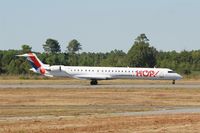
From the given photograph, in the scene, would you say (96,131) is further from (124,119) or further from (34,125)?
(124,119)

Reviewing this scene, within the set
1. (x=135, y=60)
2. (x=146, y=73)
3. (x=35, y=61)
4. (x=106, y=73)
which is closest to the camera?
(x=146, y=73)

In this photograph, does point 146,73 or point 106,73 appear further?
point 106,73

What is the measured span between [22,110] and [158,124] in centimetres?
1032

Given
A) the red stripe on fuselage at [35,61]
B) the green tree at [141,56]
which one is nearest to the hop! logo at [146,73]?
the red stripe on fuselage at [35,61]

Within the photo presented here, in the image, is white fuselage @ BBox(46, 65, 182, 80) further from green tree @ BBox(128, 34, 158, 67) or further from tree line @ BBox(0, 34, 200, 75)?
green tree @ BBox(128, 34, 158, 67)

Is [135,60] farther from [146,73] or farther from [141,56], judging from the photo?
[146,73]

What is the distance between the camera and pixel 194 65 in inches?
5325

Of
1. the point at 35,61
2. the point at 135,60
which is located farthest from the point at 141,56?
the point at 35,61

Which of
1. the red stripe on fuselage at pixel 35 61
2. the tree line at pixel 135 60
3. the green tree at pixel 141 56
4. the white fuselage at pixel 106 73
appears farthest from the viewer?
the green tree at pixel 141 56

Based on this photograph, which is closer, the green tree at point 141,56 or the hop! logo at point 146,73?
the hop! logo at point 146,73

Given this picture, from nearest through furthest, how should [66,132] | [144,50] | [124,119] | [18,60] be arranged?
[66,132] → [124,119] → [18,60] → [144,50]

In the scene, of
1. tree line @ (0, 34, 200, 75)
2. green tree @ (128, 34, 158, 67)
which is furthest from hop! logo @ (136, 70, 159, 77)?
green tree @ (128, 34, 158, 67)

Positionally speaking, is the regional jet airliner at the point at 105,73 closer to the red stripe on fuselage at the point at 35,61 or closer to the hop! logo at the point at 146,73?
the hop! logo at the point at 146,73

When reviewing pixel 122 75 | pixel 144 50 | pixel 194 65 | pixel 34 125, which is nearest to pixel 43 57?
pixel 144 50
